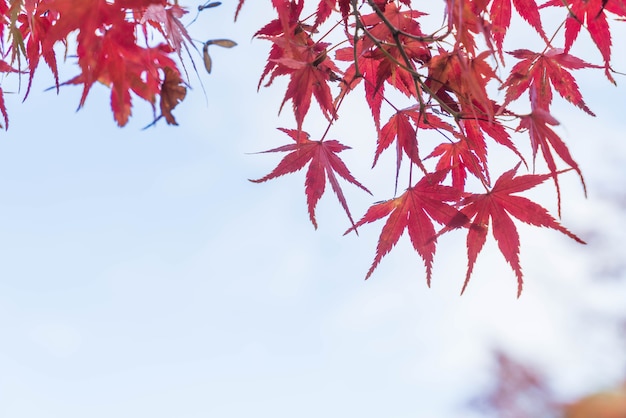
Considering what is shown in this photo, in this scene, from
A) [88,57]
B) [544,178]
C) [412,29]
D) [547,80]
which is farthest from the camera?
[547,80]

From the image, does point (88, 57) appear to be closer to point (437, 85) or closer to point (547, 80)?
point (437, 85)

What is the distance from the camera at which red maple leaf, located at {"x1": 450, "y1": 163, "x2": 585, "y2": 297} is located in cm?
112

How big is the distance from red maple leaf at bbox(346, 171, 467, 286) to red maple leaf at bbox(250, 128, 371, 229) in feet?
0.22

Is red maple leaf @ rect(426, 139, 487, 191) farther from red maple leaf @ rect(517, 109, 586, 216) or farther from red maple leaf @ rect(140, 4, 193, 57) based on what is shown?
red maple leaf @ rect(140, 4, 193, 57)

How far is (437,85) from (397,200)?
234 millimetres

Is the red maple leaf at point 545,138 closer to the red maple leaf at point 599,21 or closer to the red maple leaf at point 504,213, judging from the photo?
the red maple leaf at point 504,213

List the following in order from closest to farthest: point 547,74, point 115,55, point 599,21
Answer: point 115,55, point 599,21, point 547,74

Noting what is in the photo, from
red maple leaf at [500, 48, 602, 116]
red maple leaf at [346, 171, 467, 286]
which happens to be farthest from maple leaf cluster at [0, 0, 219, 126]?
red maple leaf at [500, 48, 602, 116]

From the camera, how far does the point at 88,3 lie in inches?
35.0

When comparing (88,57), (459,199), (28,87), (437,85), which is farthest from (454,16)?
(28,87)

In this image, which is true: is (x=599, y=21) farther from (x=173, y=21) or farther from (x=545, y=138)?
(x=173, y=21)

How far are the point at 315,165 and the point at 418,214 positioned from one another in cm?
23

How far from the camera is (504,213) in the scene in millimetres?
1160

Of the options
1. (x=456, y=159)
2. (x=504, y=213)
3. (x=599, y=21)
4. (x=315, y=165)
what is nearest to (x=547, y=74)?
(x=599, y=21)
